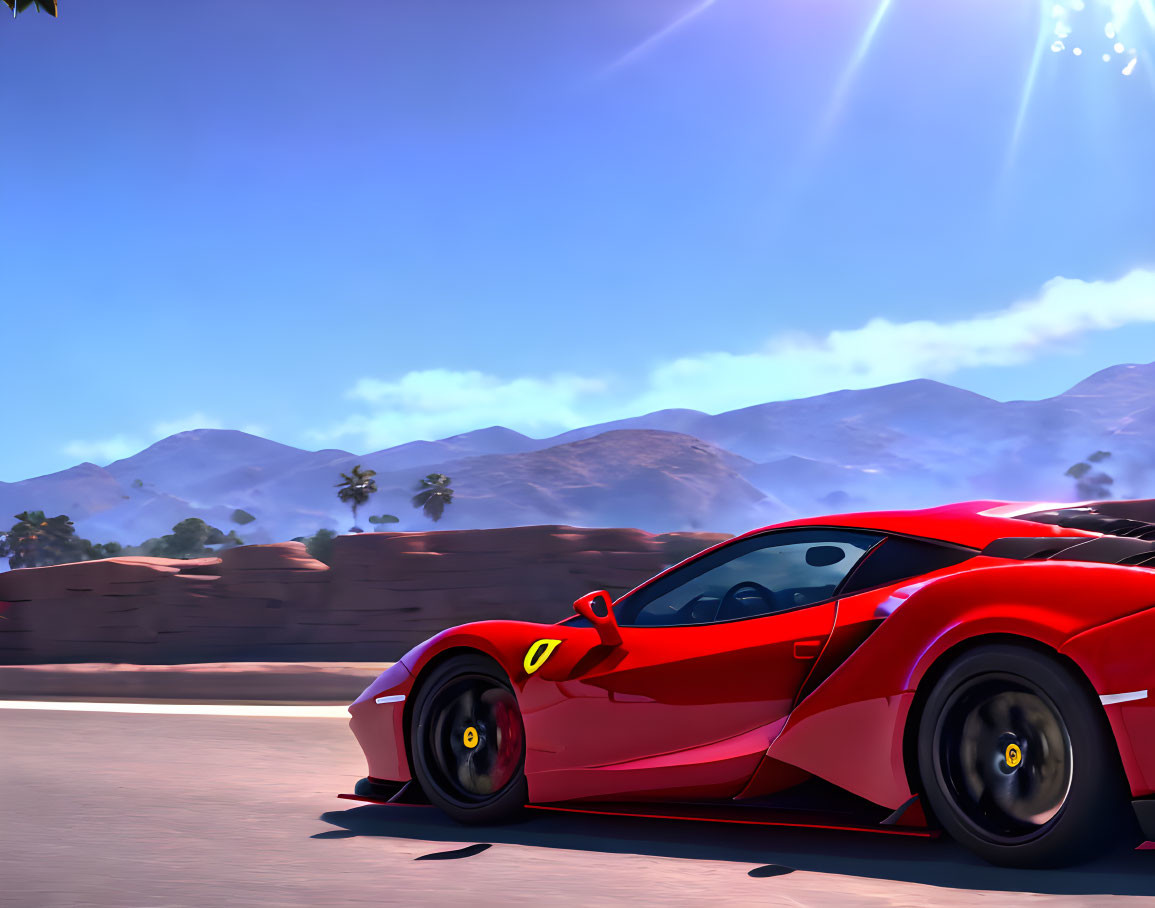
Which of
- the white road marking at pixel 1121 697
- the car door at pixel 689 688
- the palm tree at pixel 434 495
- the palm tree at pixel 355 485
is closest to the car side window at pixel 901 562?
the car door at pixel 689 688

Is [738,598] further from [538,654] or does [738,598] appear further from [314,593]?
[314,593]

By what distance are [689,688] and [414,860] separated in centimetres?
115

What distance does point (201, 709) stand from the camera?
519 inches

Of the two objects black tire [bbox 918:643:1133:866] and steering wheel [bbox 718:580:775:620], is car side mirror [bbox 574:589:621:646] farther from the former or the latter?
black tire [bbox 918:643:1133:866]

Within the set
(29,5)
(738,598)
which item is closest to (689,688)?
(738,598)

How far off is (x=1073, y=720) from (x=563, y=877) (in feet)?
5.55

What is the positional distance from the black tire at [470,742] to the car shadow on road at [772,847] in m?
0.12

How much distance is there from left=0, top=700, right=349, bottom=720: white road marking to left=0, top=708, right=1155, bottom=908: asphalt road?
4.54 metres

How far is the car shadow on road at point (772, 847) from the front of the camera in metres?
4.30

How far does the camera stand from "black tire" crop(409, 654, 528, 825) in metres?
5.66

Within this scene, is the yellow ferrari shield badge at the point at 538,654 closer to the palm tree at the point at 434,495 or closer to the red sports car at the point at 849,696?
the red sports car at the point at 849,696

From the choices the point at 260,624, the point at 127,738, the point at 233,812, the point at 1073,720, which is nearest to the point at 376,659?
the point at 260,624

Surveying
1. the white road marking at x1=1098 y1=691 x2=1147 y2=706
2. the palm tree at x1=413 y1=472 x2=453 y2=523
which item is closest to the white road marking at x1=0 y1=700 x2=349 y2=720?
the white road marking at x1=1098 y1=691 x2=1147 y2=706

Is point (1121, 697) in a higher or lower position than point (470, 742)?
higher
